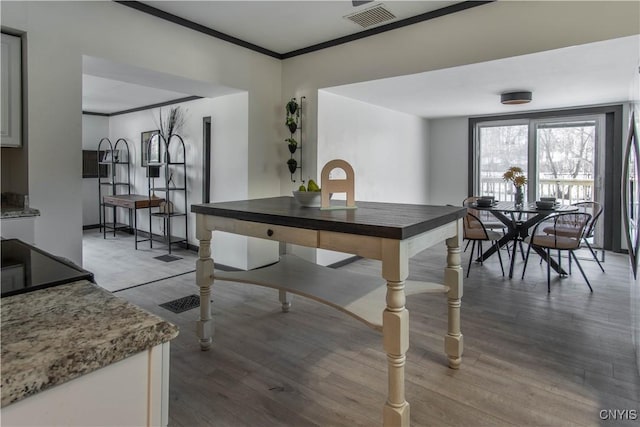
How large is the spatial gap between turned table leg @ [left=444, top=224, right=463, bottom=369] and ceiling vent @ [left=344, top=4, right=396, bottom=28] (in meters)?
2.12

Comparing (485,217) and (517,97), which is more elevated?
(517,97)

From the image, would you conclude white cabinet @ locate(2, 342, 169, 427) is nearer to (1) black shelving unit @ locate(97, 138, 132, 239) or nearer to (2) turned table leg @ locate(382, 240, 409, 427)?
(2) turned table leg @ locate(382, 240, 409, 427)

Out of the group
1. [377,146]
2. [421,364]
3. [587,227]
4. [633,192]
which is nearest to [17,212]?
[421,364]

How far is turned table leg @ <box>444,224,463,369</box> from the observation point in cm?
228

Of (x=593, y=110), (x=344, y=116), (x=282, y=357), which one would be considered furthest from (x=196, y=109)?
(x=593, y=110)

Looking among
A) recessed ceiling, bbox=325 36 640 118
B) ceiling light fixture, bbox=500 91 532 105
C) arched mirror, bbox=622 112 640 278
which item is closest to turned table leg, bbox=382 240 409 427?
arched mirror, bbox=622 112 640 278

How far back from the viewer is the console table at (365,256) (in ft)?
5.56

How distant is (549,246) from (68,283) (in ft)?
13.6

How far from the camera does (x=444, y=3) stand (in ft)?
10.6

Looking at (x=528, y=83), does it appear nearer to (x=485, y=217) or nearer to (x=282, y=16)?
(x=485, y=217)

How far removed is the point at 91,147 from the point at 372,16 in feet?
20.8

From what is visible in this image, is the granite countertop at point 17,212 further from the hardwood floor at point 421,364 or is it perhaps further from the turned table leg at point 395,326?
the turned table leg at point 395,326

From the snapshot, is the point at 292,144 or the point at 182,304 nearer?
the point at 182,304

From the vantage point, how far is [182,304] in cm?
340
